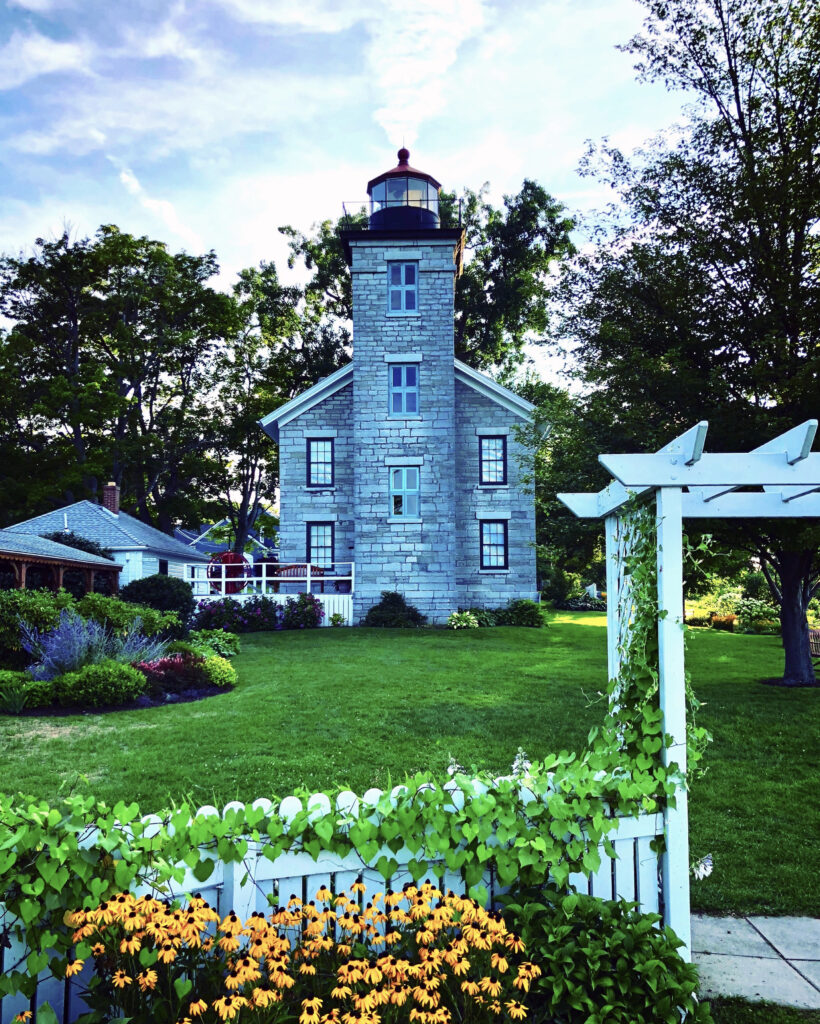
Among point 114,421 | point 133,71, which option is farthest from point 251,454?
point 133,71

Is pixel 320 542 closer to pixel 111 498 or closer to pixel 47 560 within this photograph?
pixel 111 498

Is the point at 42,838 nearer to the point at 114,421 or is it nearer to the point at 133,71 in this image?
the point at 133,71

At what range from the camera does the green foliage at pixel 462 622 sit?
20.0 meters

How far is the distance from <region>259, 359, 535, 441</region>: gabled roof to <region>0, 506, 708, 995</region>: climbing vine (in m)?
19.1

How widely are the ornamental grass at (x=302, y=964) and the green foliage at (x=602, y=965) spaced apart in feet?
0.44

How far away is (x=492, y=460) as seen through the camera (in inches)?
891

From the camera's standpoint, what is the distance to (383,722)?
8625mm

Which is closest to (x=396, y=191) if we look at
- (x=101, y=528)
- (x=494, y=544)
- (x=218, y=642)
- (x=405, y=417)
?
(x=405, y=417)

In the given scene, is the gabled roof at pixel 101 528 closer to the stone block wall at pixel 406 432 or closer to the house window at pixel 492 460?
the stone block wall at pixel 406 432

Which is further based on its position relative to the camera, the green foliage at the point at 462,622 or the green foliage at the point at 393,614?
the green foliage at the point at 393,614

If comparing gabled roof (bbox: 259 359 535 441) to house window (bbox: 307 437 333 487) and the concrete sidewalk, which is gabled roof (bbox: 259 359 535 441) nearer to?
house window (bbox: 307 437 333 487)

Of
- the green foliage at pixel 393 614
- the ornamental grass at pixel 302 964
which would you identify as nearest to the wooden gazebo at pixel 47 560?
the green foliage at pixel 393 614

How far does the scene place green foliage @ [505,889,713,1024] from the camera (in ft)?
9.16

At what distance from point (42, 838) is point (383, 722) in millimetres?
6179
